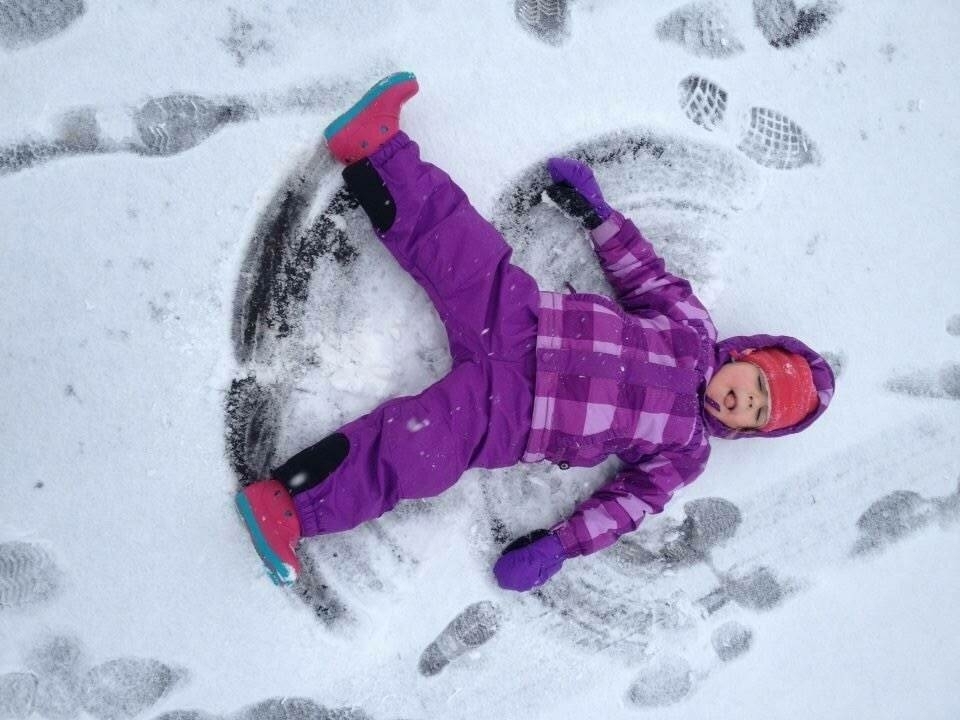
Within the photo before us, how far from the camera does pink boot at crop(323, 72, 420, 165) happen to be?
4.25ft

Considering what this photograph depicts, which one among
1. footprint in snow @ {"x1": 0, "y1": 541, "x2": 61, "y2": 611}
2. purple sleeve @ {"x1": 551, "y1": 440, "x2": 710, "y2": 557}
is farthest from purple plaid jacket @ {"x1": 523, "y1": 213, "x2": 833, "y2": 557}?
footprint in snow @ {"x1": 0, "y1": 541, "x2": 61, "y2": 611}

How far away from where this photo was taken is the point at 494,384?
1299mm

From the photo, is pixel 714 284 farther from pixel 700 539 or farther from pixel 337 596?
pixel 337 596

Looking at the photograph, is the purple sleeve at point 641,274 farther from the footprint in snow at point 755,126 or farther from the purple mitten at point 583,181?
the footprint in snow at point 755,126

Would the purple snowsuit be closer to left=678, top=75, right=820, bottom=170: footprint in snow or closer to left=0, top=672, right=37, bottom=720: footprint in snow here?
left=678, top=75, right=820, bottom=170: footprint in snow

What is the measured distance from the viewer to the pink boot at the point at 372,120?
1.29m

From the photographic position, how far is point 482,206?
1462 millimetres

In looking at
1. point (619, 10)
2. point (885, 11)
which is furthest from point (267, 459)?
point (885, 11)

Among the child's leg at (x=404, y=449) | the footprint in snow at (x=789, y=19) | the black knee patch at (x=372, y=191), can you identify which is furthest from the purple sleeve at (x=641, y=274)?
the footprint in snow at (x=789, y=19)

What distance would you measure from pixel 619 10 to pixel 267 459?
1209 millimetres

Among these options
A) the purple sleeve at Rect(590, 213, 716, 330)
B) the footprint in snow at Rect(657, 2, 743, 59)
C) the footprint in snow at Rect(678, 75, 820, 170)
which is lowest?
the purple sleeve at Rect(590, 213, 716, 330)

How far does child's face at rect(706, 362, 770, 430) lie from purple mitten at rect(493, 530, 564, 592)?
0.43 meters

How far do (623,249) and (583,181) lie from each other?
161 mm

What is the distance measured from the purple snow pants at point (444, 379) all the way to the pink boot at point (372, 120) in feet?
0.09
